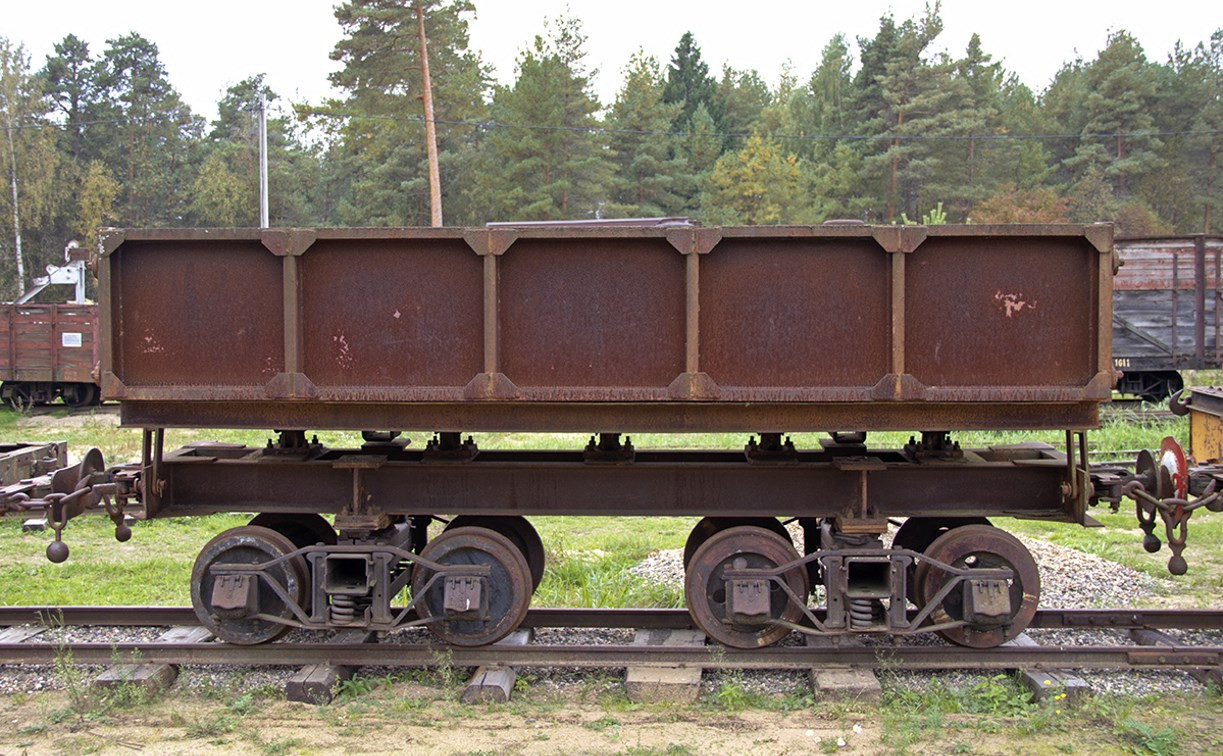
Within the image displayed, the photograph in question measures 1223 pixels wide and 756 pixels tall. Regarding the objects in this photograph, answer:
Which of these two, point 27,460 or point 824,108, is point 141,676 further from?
point 824,108

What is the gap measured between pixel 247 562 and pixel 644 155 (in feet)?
121

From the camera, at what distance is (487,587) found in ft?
20.1

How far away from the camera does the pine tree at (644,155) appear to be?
1645 inches

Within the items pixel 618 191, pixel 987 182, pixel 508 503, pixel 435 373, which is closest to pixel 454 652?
pixel 508 503

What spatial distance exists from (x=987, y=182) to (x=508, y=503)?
4180cm

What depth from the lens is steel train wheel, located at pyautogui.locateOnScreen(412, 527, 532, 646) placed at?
6.16m

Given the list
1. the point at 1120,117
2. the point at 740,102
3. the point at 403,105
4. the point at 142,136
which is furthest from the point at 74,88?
the point at 1120,117

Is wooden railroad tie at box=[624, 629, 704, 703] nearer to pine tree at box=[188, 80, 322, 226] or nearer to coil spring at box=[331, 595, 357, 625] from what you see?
coil spring at box=[331, 595, 357, 625]

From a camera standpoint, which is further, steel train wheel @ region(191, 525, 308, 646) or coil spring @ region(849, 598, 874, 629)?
steel train wheel @ region(191, 525, 308, 646)

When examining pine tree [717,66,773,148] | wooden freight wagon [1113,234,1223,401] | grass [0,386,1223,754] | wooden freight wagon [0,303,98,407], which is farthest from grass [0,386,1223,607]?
pine tree [717,66,773,148]

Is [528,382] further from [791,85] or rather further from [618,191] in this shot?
[791,85]

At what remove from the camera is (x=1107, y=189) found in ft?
143

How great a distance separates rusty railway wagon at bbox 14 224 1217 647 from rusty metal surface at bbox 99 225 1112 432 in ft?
0.04

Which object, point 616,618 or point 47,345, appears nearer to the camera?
point 616,618
